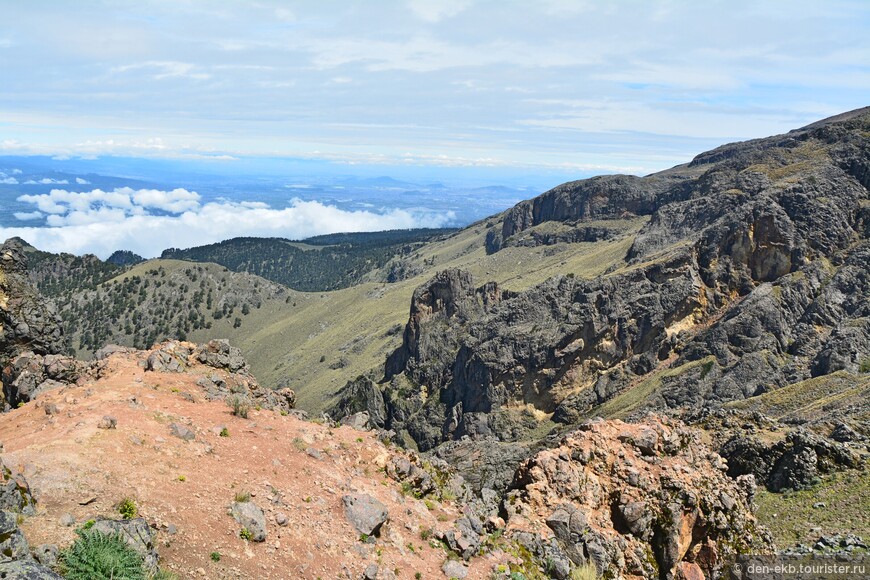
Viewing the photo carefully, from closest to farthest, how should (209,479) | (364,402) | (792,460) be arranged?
(209,479) → (792,460) → (364,402)

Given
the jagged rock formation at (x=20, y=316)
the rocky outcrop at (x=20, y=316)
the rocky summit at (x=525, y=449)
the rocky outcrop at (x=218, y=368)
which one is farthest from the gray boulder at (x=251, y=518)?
the jagged rock formation at (x=20, y=316)

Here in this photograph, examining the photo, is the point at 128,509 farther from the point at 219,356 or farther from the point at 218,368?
the point at 219,356

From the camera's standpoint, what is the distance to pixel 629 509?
68.6ft

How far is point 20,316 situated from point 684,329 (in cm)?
8157

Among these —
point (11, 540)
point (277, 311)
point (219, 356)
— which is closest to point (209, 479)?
point (11, 540)

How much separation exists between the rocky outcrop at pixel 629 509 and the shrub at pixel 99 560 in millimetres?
11089

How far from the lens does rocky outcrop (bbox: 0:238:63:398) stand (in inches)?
1013

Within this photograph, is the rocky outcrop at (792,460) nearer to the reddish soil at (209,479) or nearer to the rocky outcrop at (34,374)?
the reddish soil at (209,479)

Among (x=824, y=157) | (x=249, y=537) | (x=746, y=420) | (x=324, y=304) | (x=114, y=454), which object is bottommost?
(x=324, y=304)

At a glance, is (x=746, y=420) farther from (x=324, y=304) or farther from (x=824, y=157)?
(x=324, y=304)

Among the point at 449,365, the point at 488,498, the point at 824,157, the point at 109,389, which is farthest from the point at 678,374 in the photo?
the point at 109,389

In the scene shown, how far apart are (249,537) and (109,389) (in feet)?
29.3

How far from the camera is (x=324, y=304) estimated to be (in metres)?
186

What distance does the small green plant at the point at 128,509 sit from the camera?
1376 centimetres
